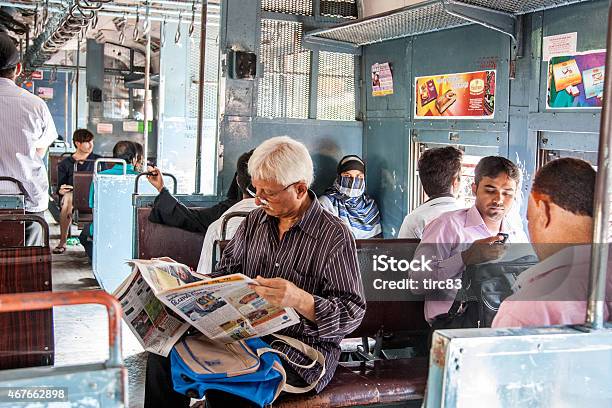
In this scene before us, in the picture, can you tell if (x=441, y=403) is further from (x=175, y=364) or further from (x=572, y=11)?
(x=572, y=11)

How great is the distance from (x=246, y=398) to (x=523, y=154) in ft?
7.74

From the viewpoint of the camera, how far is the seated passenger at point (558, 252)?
1783 millimetres

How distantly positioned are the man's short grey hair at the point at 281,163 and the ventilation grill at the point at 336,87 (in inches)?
128

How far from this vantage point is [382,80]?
5.68 metres

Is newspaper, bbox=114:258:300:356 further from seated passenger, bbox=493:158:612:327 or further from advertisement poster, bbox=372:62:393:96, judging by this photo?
advertisement poster, bbox=372:62:393:96

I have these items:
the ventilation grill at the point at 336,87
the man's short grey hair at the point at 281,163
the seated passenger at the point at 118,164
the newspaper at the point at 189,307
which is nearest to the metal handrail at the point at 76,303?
the newspaper at the point at 189,307

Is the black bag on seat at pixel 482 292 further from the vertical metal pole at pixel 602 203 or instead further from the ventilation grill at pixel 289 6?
the ventilation grill at pixel 289 6

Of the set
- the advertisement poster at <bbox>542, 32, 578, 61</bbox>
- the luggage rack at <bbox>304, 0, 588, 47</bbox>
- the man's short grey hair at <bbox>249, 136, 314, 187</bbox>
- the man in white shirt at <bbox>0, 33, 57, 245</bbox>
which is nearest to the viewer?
the man's short grey hair at <bbox>249, 136, 314, 187</bbox>

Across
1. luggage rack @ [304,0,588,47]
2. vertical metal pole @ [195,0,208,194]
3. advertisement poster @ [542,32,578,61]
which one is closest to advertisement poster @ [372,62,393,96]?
luggage rack @ [304,0,588,47]

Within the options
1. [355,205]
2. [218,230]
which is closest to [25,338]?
[218,230]

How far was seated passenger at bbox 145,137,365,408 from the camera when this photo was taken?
2520 mm

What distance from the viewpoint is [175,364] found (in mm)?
2652

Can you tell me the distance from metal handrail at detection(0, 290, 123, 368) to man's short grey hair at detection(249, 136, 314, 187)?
1.31 m

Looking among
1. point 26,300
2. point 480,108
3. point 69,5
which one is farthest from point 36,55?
point 26,300
